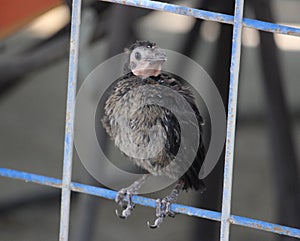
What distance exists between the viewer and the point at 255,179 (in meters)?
6.12

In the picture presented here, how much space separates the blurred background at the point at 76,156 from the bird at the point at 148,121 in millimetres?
1292

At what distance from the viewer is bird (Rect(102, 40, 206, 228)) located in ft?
7.76

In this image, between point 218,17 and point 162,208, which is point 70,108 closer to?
point 162,208

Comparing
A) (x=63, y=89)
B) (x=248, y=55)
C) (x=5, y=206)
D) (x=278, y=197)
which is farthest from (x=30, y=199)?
(x=248, y=55)

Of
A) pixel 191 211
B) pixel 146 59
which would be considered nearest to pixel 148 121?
pixel 146 59

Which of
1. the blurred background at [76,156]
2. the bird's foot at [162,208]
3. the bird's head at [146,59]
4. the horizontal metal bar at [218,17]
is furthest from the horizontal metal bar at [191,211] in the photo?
the blurred background at [76,156]

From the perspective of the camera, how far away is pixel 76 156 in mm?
5738

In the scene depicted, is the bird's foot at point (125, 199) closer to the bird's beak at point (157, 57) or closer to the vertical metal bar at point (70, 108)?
the vertical metal bar at point (70, 108)

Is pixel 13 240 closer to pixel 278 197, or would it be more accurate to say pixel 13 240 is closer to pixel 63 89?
pixel 278 197

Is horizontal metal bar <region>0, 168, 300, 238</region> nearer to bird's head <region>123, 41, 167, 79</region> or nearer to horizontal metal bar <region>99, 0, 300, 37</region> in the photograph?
bird's head <region>123, 41, 167, 79</region>

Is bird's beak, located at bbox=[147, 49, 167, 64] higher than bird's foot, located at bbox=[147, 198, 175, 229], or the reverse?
bird's beak, located at bbox=[147, 49, 167, 64]

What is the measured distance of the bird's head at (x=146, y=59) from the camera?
233 centimetres

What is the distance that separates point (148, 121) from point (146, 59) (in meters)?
0.19

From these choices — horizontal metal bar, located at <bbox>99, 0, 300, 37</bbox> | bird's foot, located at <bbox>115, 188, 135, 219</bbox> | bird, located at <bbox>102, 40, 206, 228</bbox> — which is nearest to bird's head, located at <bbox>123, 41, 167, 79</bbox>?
bird, located at <bbox>102, 40, 206, 228</bbox>
